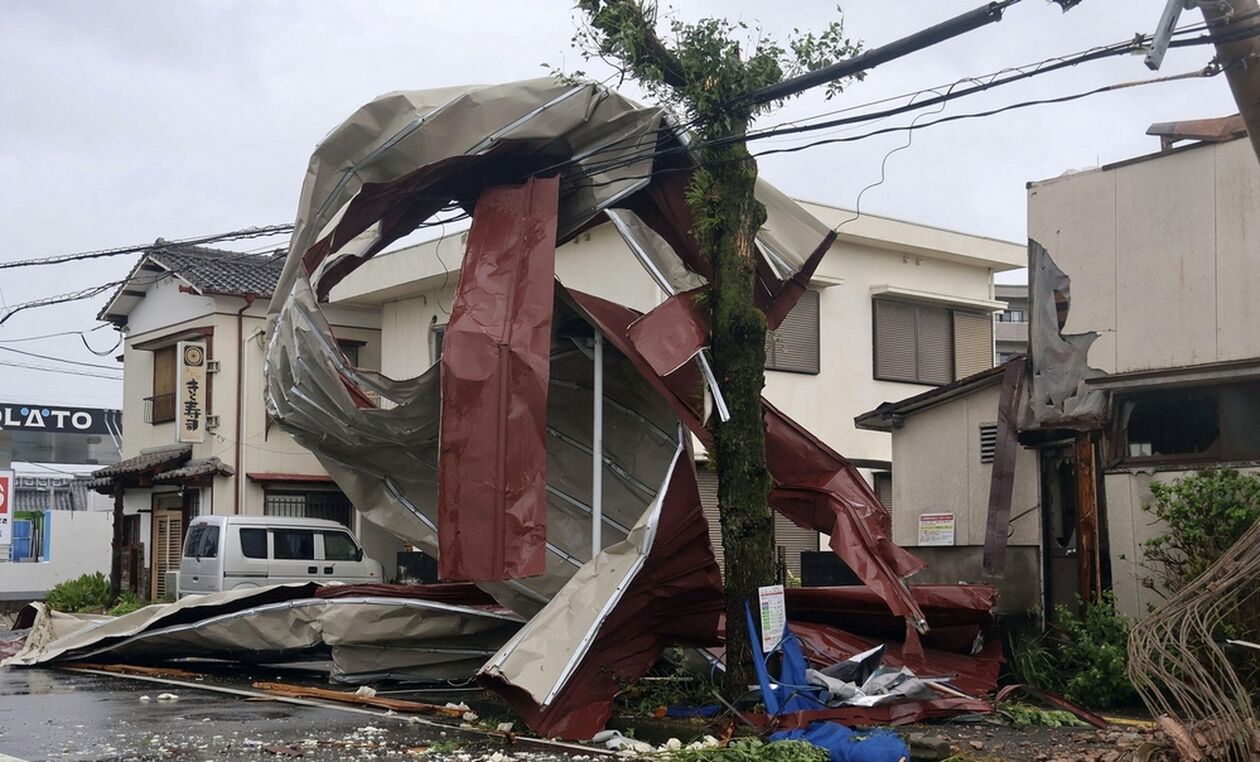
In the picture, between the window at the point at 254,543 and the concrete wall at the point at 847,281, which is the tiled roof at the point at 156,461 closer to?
the window at the point at 254,543

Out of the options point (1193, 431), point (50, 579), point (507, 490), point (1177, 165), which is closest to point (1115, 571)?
point (1193, 431)

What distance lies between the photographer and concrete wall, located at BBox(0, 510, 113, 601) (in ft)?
119

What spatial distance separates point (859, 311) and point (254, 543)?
37.1ft

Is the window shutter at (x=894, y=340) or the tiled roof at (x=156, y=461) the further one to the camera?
the tiled roof at (x=156, y=461)

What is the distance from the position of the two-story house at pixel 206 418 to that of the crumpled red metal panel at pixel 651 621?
17.5m

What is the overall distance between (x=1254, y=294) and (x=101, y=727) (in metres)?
10.4

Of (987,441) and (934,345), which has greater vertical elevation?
(934,345)

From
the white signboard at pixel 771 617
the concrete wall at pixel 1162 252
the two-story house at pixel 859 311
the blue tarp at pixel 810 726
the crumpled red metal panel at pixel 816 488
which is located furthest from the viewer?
the two-story house at pixel 859 311

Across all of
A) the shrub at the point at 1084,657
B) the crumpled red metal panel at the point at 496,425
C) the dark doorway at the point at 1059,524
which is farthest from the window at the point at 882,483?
the crumpled red metal panel at the point at 496,425

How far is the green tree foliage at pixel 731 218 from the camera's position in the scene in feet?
35.0

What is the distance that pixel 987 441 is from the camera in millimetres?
14148

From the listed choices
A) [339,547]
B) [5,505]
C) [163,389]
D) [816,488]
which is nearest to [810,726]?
Result: [816,488]

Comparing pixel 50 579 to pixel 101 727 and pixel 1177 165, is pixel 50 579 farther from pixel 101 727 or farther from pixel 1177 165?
pixel 1177 165

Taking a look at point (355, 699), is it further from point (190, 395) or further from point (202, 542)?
point (190, 395)
